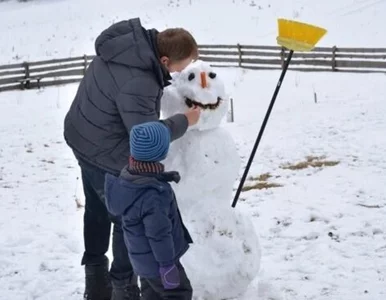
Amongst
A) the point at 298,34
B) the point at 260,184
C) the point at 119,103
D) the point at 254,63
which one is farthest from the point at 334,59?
the point at 119,103

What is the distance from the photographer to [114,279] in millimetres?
3336

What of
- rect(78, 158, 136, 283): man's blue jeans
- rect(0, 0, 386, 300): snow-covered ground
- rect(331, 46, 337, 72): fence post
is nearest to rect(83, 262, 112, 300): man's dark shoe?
rect(78, 158, 136, 283): man's blue jeans

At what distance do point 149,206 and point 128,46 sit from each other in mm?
806

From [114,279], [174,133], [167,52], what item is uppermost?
[167,52]

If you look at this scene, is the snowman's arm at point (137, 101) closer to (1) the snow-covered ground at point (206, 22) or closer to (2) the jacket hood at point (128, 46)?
(2) the jacket hood at point (128, 46)

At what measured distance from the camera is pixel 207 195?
381 cm

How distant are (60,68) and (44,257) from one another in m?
13.7

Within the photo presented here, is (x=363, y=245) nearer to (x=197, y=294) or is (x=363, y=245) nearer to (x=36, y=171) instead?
(x=197, y=294)

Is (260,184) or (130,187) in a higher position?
(130,187)

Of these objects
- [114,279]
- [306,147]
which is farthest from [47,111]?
[114,279]

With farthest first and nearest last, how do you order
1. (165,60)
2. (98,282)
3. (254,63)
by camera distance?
1. (254,63)
2. (98,282)
3. (165,60)

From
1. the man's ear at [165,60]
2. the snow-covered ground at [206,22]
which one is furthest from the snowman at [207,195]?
the snow-covered ground at [206,22]

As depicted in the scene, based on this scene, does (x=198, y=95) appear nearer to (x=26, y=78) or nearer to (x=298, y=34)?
(x=298, y=34)

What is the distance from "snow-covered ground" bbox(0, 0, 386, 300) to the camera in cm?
411
